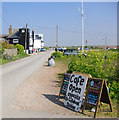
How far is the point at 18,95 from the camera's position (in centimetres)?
779

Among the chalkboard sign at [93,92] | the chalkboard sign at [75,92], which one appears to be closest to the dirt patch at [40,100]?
the chalkboard sign at [75,92]

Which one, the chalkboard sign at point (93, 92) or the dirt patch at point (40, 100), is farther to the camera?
the dirt patch at point (40, 100)

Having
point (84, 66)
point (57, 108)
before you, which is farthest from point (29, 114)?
point (84, 66)

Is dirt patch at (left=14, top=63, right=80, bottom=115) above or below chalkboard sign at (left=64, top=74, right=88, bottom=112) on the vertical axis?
below

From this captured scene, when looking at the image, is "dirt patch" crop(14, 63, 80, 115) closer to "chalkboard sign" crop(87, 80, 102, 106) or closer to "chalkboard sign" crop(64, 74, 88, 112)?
"chalkboard sign" crop(64, 74, 88, 112)

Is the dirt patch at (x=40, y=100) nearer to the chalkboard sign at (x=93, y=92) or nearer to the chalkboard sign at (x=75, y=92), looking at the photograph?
the chalkboard sign at (x=75, y=92)

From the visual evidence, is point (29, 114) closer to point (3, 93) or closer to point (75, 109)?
point (75, 109)

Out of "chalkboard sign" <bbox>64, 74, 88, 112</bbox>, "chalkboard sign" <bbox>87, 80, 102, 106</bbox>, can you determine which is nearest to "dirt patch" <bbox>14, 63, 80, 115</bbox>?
"chalkboard sign" <bbox>64, 74, 88, 112</bbox>

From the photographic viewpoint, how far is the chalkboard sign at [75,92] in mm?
6031

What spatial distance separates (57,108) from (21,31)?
5532cm

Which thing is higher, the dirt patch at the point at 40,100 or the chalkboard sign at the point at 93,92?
the chalkboard sign at the point at 93,92

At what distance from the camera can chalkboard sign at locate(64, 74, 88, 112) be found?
603 cm

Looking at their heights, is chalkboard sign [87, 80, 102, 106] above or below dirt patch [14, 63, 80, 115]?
above

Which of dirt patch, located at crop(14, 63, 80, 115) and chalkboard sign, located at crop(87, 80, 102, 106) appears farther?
dirt patch, located at crop(14, 63, 80, 115)
